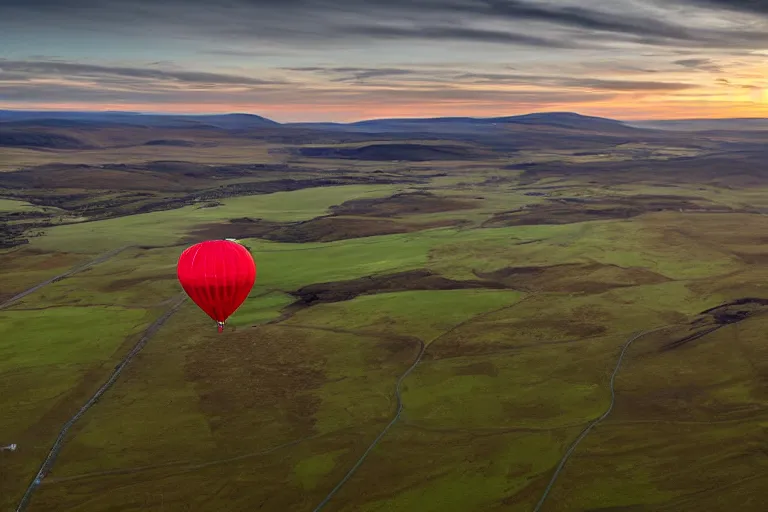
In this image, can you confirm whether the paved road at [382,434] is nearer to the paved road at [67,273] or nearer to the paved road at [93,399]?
the paved road at [93,399]

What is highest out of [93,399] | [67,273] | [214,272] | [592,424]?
[214,272]

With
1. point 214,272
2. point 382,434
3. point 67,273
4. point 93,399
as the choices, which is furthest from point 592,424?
point 67,273

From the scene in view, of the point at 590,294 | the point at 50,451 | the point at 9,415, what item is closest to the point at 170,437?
the point at 50,451

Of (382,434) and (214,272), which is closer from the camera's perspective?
(382,434)

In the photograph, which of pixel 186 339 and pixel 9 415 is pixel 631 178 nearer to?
pixel 186 339

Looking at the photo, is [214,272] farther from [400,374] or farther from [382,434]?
[400,374]

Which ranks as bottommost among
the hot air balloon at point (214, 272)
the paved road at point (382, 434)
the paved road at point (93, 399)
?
the paved road at point (93, 399)

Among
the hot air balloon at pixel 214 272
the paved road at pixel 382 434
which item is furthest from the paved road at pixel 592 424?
the hot air balloon at pixel 214 272
